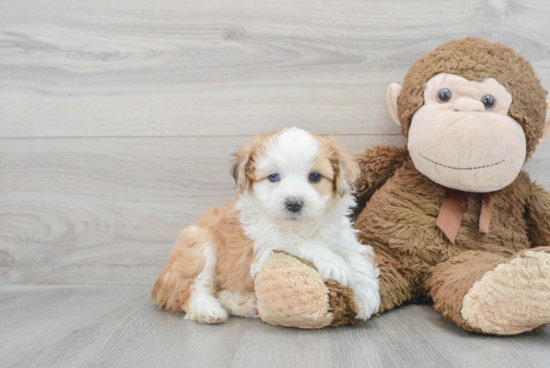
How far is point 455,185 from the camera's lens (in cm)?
153

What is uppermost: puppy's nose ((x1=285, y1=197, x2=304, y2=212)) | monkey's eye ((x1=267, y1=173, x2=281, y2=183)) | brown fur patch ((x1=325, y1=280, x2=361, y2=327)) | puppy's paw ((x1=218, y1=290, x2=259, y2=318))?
monkey's eye ((x1=267, y1=173, x2=281, y2=183))

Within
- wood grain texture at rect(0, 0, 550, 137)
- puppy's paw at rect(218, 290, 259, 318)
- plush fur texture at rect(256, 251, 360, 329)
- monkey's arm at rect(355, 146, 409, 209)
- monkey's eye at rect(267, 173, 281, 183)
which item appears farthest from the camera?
wood grain texture at rect(0, 0, 550, 137)

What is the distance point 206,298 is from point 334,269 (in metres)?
0.47

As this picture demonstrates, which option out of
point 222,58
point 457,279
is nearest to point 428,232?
point 457,279

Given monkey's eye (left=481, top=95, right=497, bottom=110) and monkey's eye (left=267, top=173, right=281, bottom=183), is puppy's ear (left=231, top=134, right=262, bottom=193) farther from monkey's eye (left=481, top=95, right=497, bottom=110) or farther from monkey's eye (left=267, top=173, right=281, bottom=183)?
monkey's eye (left=481, top=95, right=497, bottom=110)

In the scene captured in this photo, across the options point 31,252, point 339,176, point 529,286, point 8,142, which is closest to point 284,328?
point 339,176

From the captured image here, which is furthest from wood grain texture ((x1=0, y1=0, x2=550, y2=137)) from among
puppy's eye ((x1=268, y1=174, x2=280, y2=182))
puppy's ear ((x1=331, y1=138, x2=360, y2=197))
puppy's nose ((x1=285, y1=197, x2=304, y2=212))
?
puppy's nose ((x1=285, y1=197, x2=304, y2=212))

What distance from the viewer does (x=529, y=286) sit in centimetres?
114

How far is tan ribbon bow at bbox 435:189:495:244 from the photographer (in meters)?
1.57

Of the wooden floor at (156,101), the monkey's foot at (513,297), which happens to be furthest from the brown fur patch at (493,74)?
the monkey's foot at (513,297)

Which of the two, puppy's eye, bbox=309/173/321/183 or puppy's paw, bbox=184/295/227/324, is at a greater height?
puppy's eye, bbox=309/173/321/183

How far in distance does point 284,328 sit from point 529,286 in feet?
2.29

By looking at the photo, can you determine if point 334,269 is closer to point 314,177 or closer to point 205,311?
point 314,177

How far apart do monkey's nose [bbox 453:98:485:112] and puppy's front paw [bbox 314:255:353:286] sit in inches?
26.0
